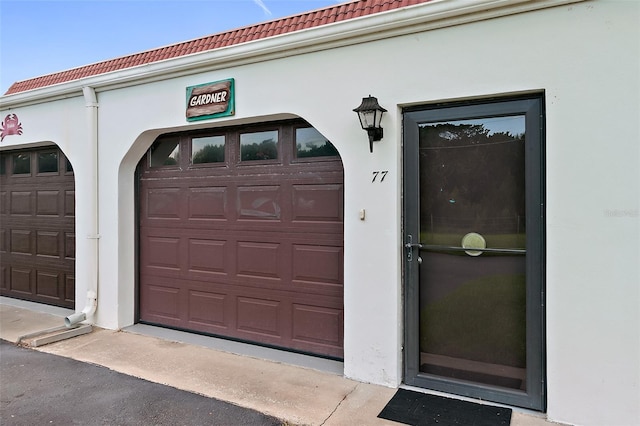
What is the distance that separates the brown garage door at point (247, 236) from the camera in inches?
151

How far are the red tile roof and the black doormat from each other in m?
3.08

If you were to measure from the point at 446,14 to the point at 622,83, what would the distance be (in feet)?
4.09

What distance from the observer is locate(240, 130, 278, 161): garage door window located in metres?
4.12

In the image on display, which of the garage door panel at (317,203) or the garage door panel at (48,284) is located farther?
the garage door panel at (48,284)

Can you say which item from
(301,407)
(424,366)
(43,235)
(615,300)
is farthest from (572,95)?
(43,235)

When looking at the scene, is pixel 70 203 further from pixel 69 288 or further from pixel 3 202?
pixel 3 202

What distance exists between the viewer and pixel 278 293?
4.06 metres

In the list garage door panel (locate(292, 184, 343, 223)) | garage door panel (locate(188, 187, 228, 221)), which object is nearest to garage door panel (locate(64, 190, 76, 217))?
garage door panel (locate(188, 187, 228, 221))

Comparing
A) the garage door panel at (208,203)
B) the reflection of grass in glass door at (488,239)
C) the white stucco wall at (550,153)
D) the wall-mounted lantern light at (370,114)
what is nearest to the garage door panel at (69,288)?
the garage door panel at (208,203)

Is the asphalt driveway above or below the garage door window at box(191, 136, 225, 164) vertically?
below

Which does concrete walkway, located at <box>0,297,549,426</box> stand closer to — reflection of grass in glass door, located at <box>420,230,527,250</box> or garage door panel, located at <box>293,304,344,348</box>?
garage door panel, located at <box>293,304,344,348</box>

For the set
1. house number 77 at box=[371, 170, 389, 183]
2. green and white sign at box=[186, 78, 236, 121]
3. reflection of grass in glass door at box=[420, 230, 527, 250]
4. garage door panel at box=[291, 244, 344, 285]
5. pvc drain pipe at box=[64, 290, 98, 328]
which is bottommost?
pvc drain pipe at box=[64, 290, 98, 328]

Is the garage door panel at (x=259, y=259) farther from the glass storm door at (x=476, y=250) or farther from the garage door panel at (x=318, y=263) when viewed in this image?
the glass storm door at (x=476, y=250)

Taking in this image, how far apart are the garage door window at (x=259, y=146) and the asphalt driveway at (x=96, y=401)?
229 centimetres
